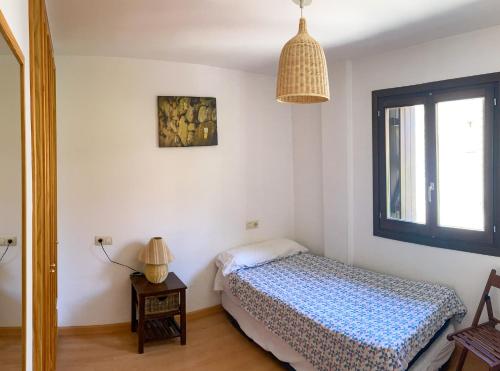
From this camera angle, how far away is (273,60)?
340 centimetres

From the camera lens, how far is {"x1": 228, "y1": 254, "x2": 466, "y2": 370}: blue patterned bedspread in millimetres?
2121

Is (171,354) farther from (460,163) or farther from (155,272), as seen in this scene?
(460,163)

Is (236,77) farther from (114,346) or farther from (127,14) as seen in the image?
(114,346)

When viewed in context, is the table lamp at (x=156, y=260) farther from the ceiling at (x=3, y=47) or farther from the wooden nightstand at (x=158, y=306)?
the ceiling at (x=3, y=47)

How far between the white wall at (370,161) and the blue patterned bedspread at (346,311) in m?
0.16

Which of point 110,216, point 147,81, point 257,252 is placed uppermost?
point 147,81

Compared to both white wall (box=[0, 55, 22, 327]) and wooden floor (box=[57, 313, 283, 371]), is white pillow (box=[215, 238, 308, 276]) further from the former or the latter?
white wall (box=[0, 55, 22, 327])

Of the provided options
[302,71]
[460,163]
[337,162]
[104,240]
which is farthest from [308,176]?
[302,71]

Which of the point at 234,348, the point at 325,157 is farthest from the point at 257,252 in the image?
the point at 325,157

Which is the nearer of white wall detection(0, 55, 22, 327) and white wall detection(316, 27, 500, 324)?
white wall detection(0, 55, 22, 327)

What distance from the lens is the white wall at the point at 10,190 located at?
916 mm

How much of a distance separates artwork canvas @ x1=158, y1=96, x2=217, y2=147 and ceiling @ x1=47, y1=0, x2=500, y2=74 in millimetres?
456

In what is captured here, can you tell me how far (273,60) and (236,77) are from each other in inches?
20.9

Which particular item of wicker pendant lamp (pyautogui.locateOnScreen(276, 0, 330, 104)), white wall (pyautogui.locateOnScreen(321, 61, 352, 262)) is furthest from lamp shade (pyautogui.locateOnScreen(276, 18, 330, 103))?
white wall (pyautogui.locateOnScreen(321, 61, 352, 262))
